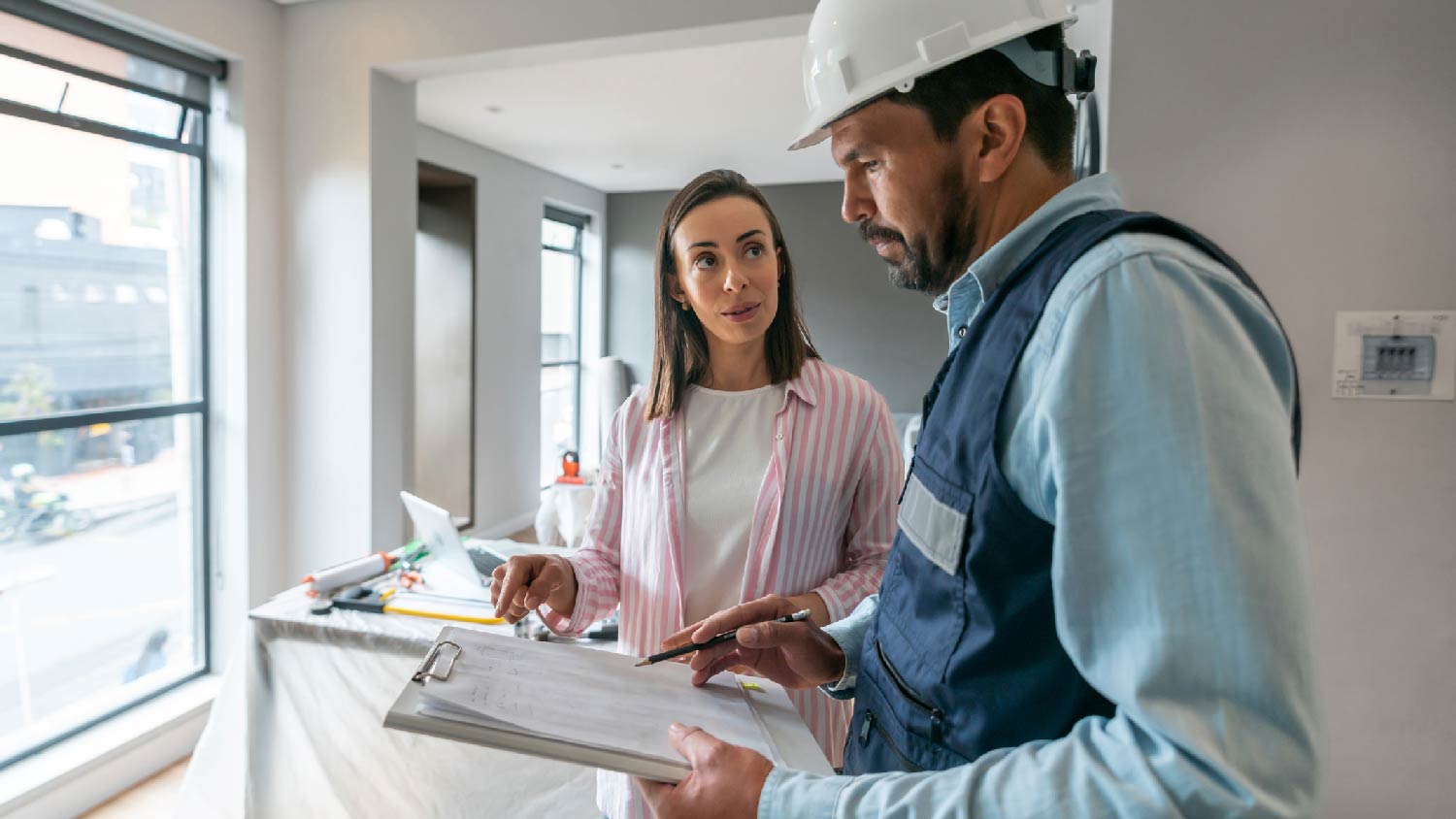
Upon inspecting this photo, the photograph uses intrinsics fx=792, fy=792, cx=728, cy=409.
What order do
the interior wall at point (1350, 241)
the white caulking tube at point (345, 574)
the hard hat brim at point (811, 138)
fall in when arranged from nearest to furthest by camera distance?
1. the hard hat brim at point (811, 138)
2. the interior wall at point (1350, 241)
3. the white caulking tube at point (345, 574)

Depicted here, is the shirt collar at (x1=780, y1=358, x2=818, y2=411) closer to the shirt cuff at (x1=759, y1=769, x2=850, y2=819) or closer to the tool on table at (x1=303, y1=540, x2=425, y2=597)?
the shirt cuff at (x1=759, y1=769, x2=850, y2=819)

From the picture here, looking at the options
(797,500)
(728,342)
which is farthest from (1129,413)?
(728,342)

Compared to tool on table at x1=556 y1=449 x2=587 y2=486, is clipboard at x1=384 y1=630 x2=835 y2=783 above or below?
above

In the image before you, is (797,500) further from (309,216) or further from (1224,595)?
(309,216)

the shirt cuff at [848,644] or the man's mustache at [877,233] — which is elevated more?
the man's mustache at [877,233]

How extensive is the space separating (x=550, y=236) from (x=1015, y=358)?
695 cm

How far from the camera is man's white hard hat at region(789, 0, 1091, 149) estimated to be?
2.14ft

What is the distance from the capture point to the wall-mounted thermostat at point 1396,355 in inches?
76.5

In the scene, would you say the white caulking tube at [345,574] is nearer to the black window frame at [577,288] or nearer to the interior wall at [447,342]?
the interior wall at [447,342]

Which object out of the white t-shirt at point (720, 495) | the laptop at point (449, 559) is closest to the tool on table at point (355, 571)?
the laptop at point (449, 559)

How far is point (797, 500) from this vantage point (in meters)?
1.29

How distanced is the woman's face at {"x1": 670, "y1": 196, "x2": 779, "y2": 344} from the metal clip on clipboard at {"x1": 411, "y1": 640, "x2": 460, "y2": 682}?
0.69 meters

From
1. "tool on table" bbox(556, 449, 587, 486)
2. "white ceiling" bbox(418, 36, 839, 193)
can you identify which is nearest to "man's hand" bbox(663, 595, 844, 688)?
"white ceiling" bbox(418, 36, 839, 193)

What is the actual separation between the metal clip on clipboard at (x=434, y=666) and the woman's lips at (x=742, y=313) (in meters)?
0.70
